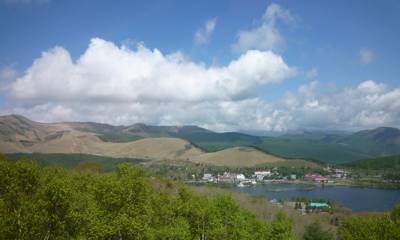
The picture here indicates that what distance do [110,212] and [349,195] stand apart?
6017 inches

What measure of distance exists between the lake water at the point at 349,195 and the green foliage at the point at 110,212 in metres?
104

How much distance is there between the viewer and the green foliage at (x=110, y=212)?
78.3 ft

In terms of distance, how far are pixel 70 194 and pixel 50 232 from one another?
9.06 feet

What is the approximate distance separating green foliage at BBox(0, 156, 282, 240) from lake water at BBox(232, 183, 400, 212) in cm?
10356

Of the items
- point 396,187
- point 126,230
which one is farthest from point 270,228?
point 396,187

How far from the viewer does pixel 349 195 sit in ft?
525

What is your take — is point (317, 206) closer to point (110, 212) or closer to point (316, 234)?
point (316, 234)

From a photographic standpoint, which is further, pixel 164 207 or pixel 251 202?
pixel 251 202

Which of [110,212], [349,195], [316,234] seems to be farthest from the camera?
[349,195]

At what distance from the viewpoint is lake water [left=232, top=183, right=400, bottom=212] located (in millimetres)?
131825


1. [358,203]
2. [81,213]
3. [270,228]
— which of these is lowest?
[358,203]

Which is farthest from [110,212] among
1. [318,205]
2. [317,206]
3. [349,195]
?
[349,195]

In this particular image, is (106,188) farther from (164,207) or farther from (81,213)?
(164,207)

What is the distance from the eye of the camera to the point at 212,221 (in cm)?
3381
